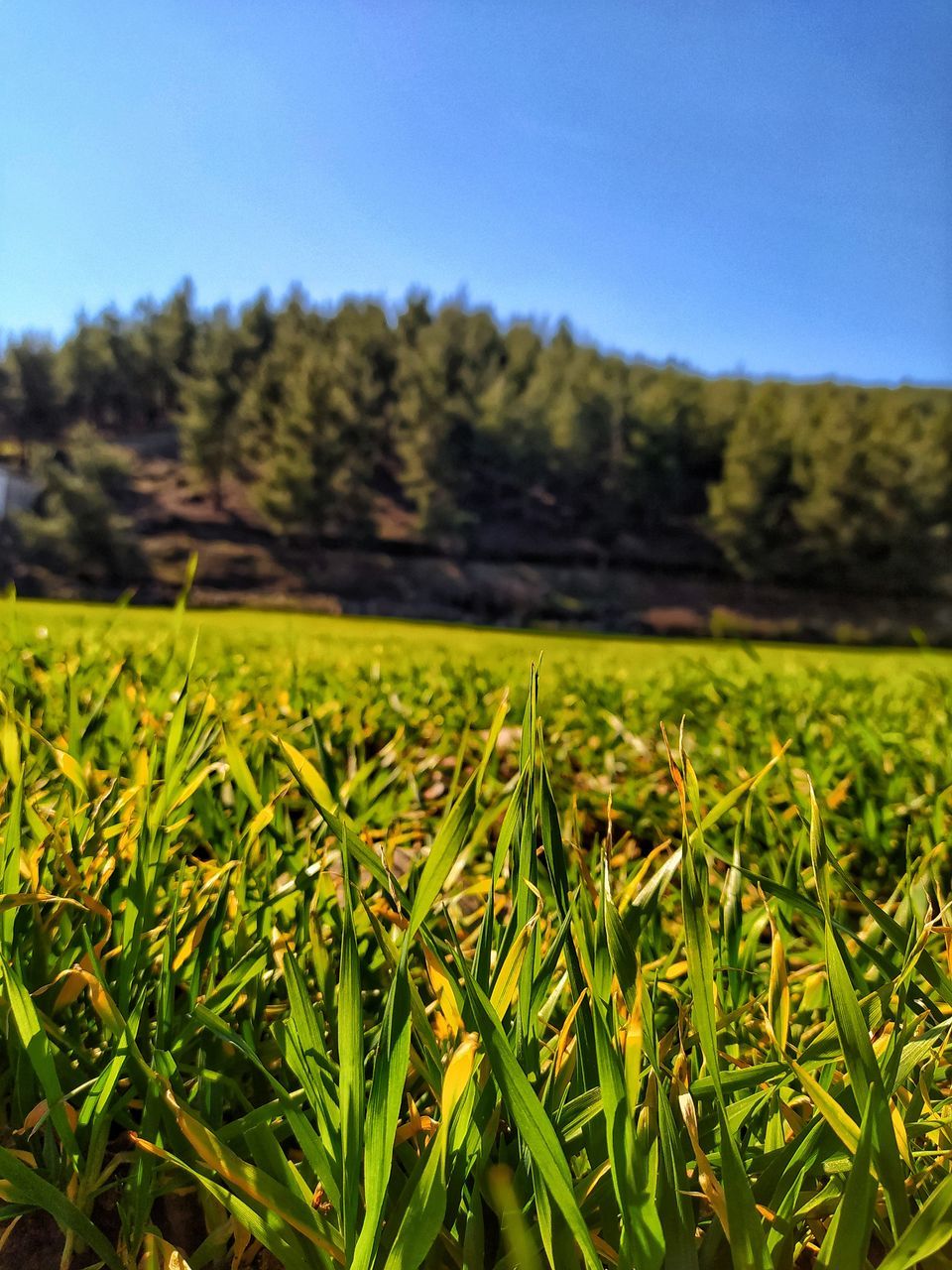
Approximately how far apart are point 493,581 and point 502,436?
9491mm

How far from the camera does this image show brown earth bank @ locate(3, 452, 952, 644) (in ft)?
166

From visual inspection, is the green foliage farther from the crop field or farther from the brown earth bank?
the crop field

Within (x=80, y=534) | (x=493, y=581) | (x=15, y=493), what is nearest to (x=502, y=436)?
(x=493, y=581)

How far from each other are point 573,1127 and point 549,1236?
0.38ft

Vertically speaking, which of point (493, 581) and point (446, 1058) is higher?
point (493, 581)

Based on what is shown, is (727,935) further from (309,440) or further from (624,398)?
(624,398)

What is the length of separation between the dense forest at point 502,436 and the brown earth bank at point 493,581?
133 cm

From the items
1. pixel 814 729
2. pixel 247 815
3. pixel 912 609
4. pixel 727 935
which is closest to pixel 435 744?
pixel 247 815

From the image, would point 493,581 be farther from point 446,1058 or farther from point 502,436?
point 446,1058

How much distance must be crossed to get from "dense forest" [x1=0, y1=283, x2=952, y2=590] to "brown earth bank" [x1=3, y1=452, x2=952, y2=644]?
133 cm

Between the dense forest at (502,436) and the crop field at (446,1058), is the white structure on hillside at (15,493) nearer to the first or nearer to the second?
Result: the dense forest at (502,436)

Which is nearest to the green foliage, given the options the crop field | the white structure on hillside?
the white structure on hillside

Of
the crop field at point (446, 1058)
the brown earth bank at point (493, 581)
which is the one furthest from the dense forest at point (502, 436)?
the crop field at point (446, 1058)

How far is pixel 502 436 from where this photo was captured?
5547cm
